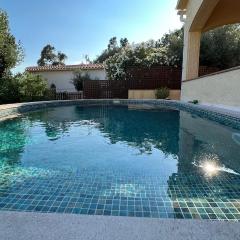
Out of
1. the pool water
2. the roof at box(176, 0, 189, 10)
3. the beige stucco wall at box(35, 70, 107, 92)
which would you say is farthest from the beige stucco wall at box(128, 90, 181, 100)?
the pool water

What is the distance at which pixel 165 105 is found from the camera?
13867 mm

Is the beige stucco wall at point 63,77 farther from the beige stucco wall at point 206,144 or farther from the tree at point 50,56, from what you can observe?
the tree at point 50,56

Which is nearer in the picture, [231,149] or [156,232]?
[156,232]

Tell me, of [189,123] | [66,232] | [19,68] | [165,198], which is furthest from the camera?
[19,68]

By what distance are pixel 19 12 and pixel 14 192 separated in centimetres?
1701

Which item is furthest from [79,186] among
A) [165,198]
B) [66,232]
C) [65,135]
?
[65,135]

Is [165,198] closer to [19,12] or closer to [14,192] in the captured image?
[14,192]

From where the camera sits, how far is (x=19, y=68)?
54.5 feet

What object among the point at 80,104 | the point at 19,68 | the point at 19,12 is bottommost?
the point at 80,104

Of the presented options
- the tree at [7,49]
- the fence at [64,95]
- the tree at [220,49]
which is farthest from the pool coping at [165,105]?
the tree at [220,49]

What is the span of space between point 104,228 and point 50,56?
53865 millimetres

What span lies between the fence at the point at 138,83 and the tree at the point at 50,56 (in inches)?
1414

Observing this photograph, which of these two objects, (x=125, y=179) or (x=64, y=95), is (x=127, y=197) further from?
(x=64, y=95)

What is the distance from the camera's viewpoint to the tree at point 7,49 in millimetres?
14417
